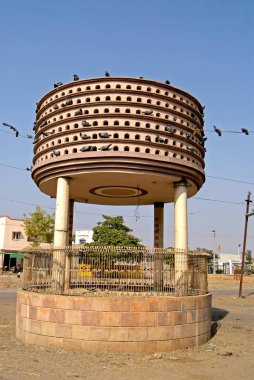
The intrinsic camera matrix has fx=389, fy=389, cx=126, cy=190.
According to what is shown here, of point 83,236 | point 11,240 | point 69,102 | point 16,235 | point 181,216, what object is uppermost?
point 69,102

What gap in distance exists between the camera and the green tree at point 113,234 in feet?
175

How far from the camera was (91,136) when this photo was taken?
17469 mm

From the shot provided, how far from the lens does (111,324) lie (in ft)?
42.6

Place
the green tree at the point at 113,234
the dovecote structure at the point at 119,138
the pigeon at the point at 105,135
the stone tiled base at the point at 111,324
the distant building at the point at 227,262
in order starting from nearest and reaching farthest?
the stone tiled base at the point at 111,324
the pigeon at the point at 105,135
the dovecote structure at the point at 119,138
the green tree at the point at 113,234
the distant building at the point at 227,262

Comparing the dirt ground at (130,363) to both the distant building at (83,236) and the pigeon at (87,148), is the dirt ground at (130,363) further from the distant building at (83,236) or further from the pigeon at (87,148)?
the distant building at (83,236)

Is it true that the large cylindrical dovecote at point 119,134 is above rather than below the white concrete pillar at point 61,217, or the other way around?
above

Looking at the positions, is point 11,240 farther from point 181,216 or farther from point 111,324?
point 111,324

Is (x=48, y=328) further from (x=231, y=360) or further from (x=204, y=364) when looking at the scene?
(x=231, y=360)

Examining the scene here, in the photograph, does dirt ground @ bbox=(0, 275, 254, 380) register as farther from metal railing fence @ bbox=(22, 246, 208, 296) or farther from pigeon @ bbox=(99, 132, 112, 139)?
pigeon @ bbox=(99, 132, 112, 139)

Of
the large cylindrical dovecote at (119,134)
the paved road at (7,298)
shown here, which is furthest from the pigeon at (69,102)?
the paved road at (7,298)

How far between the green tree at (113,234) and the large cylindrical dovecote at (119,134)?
3414 centimetres

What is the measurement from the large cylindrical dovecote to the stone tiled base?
20.1ft

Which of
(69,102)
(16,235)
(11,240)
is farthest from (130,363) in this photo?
(16,235)

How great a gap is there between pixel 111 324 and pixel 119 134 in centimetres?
815
